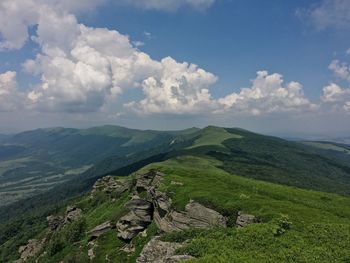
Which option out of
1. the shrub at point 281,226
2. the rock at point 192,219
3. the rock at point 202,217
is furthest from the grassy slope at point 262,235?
the rock at point 192,219

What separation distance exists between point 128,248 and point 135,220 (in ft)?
21.7

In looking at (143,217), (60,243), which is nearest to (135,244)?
(143,217)

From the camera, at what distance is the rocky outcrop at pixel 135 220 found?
70.1m

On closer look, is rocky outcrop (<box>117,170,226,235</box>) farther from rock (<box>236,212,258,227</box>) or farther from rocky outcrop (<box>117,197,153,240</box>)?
rock (<box>236,212,258,227</box>)

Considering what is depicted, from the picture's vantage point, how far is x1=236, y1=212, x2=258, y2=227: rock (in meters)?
49.1

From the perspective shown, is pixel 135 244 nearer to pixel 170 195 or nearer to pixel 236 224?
pixel 170 195

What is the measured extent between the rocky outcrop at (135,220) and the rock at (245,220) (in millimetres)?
25714

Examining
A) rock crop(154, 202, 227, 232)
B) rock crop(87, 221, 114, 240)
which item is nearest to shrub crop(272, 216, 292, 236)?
rock crop(154, 202, 227, 232)

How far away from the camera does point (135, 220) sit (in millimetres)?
71625

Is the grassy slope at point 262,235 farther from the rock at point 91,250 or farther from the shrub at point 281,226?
the rock at point 91,250

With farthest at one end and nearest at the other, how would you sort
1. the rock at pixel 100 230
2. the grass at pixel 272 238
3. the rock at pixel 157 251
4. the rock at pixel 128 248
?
the rock at pixel 100 230 < the rock at pixel 128 248 < the rock at pixel 157 251 < the grass at pixel 272 238

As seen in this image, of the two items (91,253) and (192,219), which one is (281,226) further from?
(91,253)

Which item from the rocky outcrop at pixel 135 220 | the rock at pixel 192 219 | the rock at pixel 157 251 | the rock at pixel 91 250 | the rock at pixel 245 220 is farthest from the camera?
the rock at pixel 91 250

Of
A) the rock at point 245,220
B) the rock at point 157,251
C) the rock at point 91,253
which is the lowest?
the rock at point 91,253
